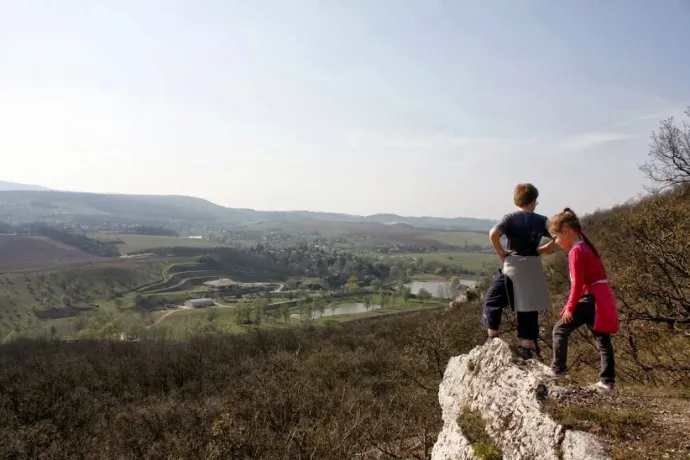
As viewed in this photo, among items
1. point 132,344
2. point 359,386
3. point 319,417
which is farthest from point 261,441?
point 132,344

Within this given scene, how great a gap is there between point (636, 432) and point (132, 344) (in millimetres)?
72816

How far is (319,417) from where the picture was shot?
100ft

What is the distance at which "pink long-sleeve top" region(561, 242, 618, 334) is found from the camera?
6.05m

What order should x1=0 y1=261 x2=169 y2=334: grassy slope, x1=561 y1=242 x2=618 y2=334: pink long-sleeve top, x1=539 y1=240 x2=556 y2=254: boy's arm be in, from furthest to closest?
1. x1=0 y1=261 x2=169 y2=334: grassy slope
2. x1=539 y1=240 x2=556 y2=254: boy's arm
3. x1=561 y1=242 x2=618 y2=334: pink long-sleeve top

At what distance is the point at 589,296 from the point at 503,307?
1404 millimetres

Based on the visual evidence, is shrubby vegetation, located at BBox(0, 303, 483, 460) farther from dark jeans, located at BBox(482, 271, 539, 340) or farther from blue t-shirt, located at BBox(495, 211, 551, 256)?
blue t-shirt, located at BBox(495, 211, 551, 256)

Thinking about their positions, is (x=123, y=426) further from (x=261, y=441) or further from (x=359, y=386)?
(x=359, y=386)

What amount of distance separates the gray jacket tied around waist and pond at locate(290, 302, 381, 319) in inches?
4127

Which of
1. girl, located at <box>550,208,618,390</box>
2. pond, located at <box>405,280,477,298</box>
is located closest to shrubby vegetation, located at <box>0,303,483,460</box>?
girl, located at <box>550,208,618,390</box>

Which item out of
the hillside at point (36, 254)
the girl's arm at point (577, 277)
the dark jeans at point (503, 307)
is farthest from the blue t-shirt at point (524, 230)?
the hillside at point (36, 254)

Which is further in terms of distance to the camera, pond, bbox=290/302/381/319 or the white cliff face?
pond, bbox=290/302/381/319

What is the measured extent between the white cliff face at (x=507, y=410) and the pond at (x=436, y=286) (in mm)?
117409

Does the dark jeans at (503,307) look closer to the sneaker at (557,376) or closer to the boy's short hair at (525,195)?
the sneaker at (557,376)

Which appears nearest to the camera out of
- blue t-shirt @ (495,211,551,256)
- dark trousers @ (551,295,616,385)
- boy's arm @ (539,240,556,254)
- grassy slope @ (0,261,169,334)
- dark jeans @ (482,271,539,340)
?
dark trousers @ (551,295,616,385)
